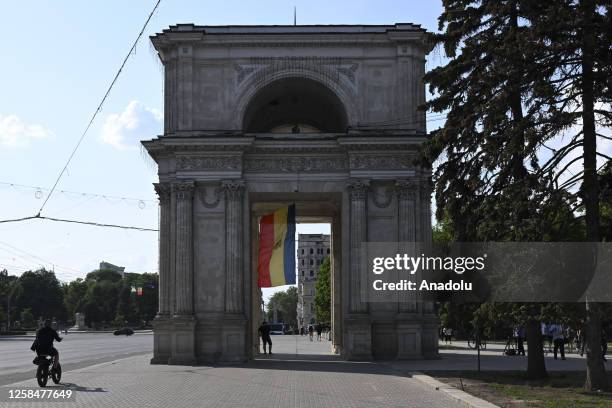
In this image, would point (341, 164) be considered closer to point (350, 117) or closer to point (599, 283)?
point (350, 117)

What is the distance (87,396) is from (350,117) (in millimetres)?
23478

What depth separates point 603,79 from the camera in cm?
2364

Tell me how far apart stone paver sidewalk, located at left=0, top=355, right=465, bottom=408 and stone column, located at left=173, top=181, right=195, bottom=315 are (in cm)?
469

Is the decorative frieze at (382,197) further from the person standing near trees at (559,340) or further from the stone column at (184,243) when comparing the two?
the person standing near trees at (559,340)

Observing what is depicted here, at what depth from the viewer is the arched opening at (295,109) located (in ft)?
A: 147

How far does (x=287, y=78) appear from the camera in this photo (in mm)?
43562

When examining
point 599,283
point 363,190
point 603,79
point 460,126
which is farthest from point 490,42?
point 363,190

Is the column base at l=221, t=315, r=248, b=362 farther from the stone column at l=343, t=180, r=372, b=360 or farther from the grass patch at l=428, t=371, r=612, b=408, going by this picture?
the grass patch at l=428, t=371, r=612, b=408

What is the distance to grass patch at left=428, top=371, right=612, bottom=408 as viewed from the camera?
2051cm

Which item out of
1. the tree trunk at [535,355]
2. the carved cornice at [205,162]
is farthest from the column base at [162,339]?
the tree trunk at [535,355]

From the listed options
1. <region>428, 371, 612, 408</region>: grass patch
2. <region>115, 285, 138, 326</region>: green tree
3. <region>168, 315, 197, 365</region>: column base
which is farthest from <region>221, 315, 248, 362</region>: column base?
<region>115, 285, 138, 326</region>: green tree

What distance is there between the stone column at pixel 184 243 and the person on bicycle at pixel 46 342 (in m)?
14.4

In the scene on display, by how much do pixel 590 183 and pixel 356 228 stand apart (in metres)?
18.8

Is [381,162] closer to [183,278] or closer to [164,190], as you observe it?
[164,190]
